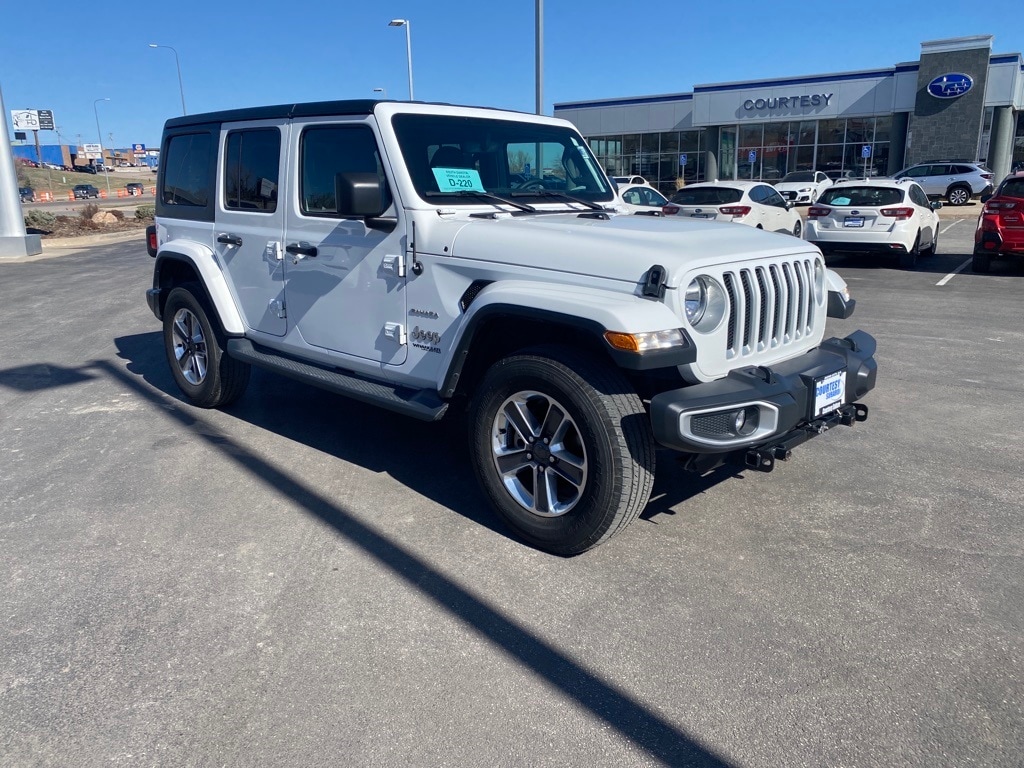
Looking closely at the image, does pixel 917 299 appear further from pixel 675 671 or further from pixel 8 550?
pixel 8 550

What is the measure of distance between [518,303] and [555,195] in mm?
1482

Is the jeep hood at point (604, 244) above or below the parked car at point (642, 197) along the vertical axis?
above

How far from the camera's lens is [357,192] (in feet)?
13.1

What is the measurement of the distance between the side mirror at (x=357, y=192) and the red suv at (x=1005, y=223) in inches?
457

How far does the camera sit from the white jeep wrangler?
346 cm

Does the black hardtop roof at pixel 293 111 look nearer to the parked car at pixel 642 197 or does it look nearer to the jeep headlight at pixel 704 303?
the jeep headlight at pixel 704 303

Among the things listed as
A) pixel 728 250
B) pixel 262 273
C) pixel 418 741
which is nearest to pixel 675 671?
pixel 418 741

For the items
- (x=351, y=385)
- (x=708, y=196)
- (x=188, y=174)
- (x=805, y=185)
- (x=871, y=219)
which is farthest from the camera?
(x=805, y=185)

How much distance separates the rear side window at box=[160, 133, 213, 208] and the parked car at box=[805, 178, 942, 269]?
437 inches

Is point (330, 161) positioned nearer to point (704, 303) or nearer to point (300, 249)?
point (300, 249)

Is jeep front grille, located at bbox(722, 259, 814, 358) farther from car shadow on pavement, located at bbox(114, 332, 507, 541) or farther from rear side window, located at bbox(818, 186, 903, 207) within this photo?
rear side window, located at bbox(818, 186, 903, 207)

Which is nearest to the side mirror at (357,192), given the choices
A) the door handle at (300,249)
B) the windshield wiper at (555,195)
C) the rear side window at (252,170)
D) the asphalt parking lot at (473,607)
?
the door handle at (300,249)

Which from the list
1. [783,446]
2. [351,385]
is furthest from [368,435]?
[783,446]

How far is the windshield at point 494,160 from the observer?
4.40m
